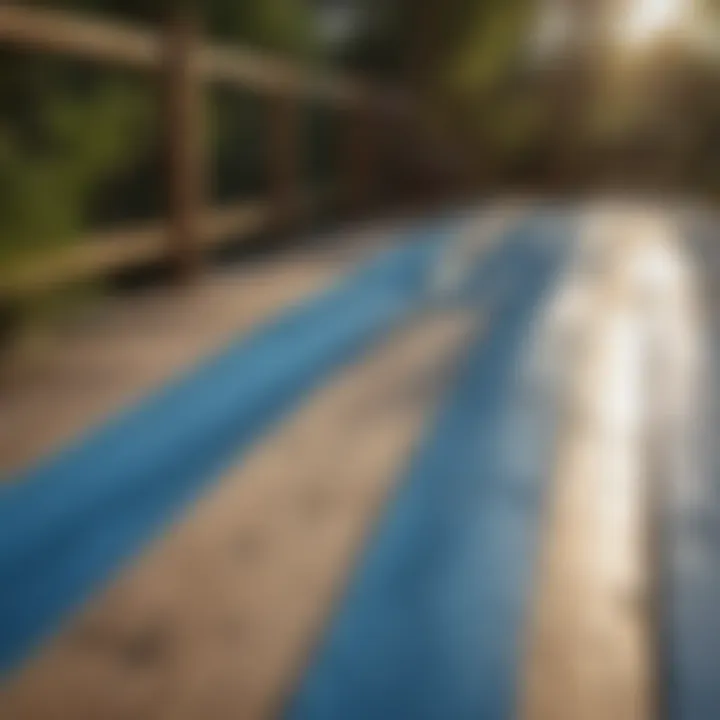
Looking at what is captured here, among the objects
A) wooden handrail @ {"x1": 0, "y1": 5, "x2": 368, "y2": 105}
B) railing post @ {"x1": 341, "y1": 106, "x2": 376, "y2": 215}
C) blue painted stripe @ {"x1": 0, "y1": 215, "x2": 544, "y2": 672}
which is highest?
wooden handrail @ {"x1": 0, "y1": 5, "x2": 368, "y2": 105}

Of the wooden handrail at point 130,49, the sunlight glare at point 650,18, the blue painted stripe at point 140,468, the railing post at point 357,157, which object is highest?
the sunlight glare at point 650,18

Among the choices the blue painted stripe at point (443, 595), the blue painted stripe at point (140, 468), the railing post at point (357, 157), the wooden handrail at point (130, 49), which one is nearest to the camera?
the blue painted stripe at point (443, 595)

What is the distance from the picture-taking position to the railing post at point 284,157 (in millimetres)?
3375

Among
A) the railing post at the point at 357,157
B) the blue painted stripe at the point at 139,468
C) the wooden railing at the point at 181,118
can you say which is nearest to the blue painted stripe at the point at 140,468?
the blue painted stripe at the point at 139,468

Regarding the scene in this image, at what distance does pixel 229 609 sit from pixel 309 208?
313 cm

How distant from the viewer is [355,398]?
1.51 metres

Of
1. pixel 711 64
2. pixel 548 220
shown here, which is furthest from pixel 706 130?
pixel 548 220

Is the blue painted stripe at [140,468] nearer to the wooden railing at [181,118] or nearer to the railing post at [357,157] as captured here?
the wooden railing at [181,118]

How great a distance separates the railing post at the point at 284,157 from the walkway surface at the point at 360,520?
145cm

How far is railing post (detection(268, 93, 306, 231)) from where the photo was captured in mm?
3375

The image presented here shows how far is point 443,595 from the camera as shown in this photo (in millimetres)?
854

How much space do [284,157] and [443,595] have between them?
9.21 ft

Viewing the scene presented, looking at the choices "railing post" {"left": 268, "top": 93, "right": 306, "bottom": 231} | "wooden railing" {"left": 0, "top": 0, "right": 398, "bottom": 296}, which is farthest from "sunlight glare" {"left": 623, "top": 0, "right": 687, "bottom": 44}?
"railing post" {"left": 268, "top": 93, "right": 306, "bottom": 231}

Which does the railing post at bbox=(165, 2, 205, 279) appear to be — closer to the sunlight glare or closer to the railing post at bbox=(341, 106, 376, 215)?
the railing post at bbox=(341, 106, 376, 215)
